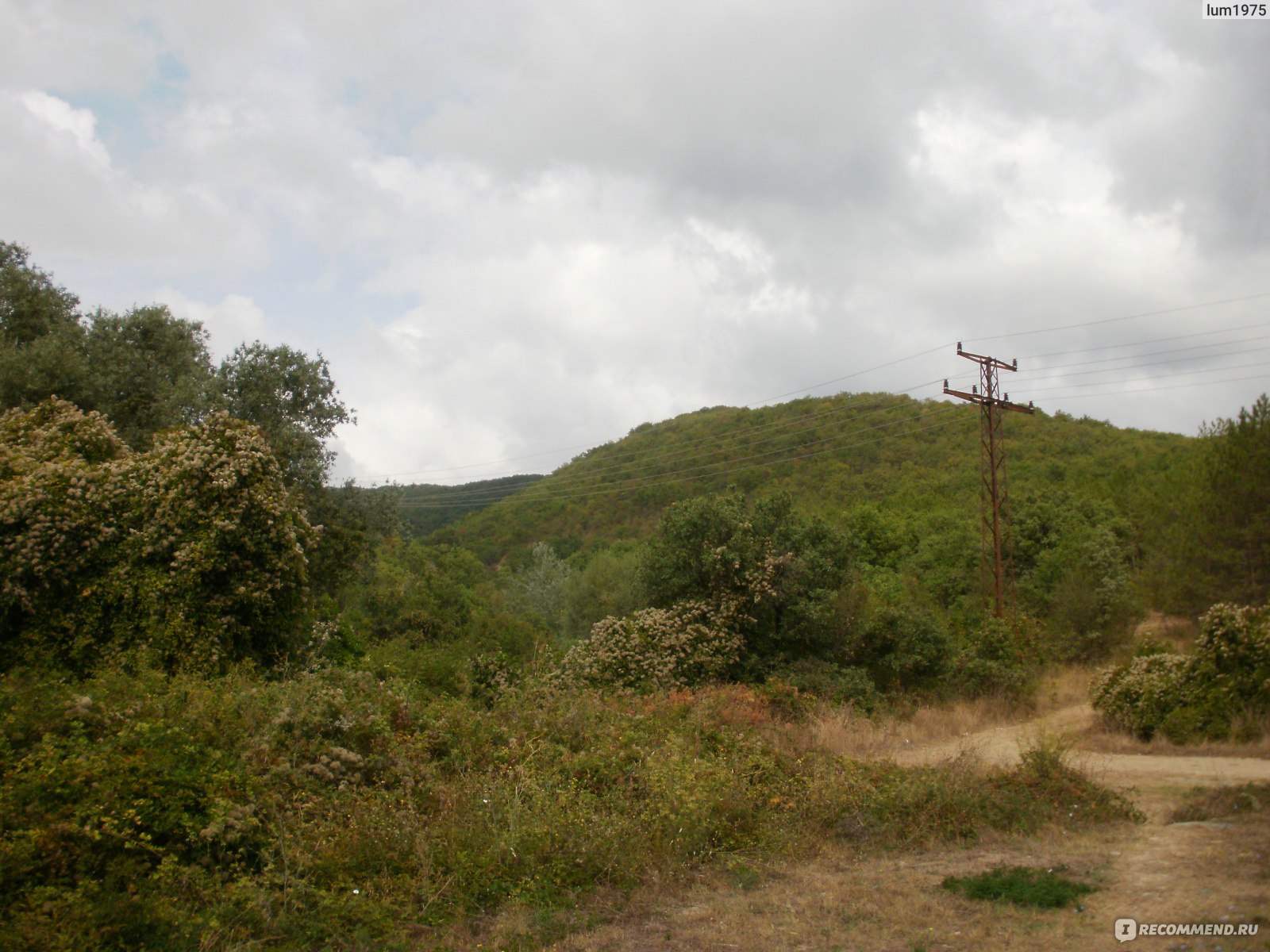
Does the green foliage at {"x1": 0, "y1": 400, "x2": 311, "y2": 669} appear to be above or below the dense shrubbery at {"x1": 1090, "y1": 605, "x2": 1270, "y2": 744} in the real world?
above

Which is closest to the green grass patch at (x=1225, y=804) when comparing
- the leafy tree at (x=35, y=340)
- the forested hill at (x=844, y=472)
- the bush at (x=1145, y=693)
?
the bush at (x=1145, y=693)

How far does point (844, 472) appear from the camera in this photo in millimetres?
59750

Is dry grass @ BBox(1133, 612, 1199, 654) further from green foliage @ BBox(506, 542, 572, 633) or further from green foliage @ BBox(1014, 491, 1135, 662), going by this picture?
green foliage @ BBox(506, 542, 572, 633)

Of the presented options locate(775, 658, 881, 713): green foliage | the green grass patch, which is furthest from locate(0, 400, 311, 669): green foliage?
the green grass patch

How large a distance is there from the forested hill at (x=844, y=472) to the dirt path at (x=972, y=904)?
2025cm

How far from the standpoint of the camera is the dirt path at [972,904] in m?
5.59

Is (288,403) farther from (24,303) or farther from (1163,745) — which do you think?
(1163,745)

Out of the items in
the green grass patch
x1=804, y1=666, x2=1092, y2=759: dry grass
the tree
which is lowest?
x1=804, y1=666, x2=1092, y2=759: dry grass

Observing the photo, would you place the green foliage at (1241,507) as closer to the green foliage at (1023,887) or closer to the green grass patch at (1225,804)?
the green grass patch at (1225,804)

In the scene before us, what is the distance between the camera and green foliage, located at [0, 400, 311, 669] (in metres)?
11.8

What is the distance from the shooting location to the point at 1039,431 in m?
53.5

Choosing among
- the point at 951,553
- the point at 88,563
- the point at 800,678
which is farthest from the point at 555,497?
the point at 88,563

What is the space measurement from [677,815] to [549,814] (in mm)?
1182

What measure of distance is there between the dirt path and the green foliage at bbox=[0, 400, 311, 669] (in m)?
7.99
